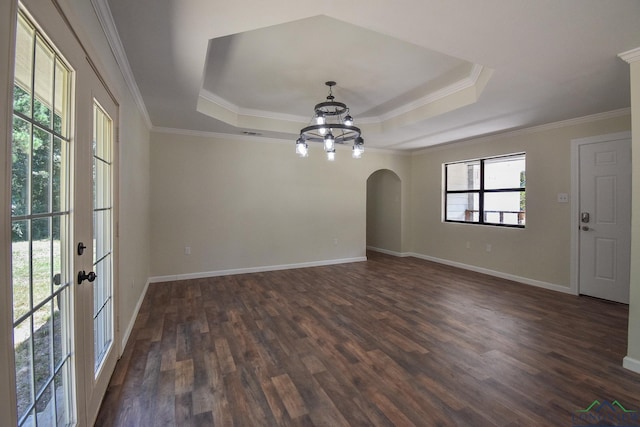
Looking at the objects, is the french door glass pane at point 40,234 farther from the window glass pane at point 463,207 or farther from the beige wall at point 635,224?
the window glass pane at point 463,207

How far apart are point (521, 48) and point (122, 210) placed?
3.45 m

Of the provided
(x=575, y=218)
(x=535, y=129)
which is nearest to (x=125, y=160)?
(x=535, y=129)

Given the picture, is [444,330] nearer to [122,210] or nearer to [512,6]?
[512,6]

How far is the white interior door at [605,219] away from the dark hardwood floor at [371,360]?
1.15ft

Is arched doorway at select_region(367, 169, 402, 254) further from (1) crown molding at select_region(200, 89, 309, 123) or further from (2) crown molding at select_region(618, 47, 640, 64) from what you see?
(2) crown molding at select_region(618, 47, 640, 64)

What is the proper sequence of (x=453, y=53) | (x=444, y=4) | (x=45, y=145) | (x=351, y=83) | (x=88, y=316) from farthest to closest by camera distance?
(x=351, y=83), (x=453, y=53), (x=444, y=4), (x=88, y=316), (x=45, y=145)

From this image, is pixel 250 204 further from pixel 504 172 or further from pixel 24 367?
pixel 504 172

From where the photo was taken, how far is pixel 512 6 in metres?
1.79

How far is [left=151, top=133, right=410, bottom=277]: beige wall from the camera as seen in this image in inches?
187

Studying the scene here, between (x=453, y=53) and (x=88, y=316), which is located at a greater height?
(x=453, y=53)

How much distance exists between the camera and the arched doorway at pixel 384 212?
6.94 m

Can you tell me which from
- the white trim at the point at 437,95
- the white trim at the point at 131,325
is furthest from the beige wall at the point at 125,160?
the white trim at the point at 437,95

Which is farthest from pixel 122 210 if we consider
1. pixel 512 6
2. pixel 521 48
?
pixel 521 48

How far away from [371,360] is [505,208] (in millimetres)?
4076
